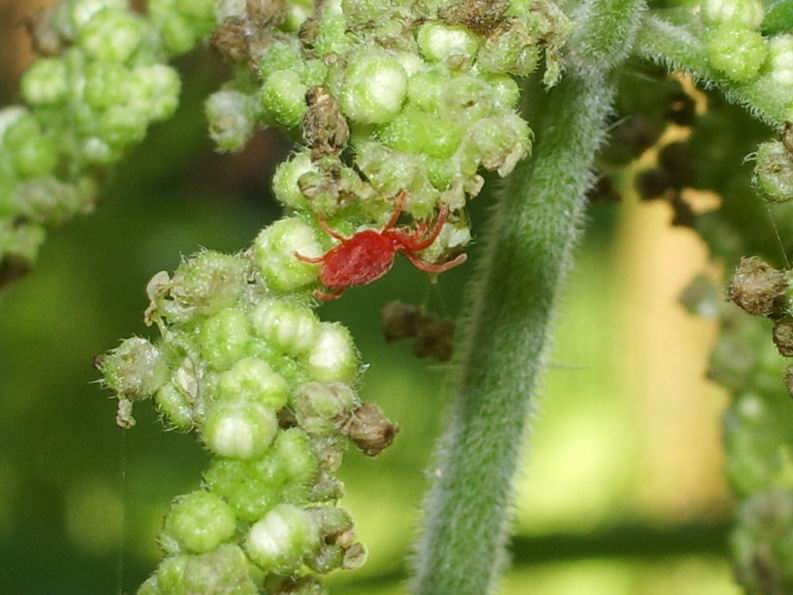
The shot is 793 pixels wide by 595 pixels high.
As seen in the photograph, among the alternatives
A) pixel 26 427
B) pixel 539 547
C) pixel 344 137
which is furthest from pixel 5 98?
pixel 344 137

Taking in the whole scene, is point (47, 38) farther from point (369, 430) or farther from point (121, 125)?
point (369, 430)

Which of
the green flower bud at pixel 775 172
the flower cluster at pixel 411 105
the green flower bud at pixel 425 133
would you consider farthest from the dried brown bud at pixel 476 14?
the green flower bud at pixel 775 172

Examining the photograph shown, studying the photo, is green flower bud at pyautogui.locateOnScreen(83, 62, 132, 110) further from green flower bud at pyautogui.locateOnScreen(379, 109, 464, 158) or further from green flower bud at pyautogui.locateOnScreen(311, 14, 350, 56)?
green flower bud at pyautogui.locateOnScreen(379, 109, 464, 158)

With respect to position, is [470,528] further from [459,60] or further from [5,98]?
[5,98]

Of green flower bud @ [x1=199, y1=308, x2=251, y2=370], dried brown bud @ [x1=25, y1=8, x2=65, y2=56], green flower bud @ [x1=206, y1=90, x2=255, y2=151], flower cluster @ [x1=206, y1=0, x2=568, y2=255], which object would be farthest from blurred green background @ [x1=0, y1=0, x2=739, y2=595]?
green flower bud @ [x1=199, y1=308, x2=251, y2=370]

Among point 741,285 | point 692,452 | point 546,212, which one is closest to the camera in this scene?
point 741,285

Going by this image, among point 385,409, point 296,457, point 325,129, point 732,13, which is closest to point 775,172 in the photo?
point 732,13
